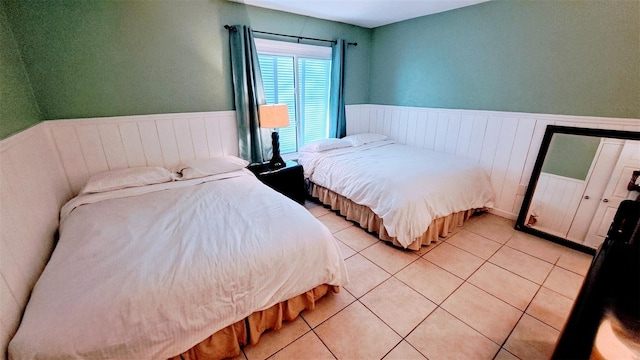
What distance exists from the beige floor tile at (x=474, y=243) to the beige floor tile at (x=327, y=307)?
1242mm

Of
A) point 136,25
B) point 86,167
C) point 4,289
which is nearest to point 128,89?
point 136,25

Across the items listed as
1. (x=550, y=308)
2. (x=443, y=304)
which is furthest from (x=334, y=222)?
(x=550, y=308)

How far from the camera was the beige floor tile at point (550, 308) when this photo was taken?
1.56 metres

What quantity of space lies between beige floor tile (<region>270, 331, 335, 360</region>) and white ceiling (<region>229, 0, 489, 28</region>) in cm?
303

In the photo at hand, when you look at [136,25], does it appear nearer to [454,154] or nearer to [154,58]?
[154,58]

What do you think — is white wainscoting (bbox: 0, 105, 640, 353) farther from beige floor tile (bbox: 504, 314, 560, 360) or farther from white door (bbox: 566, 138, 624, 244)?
beige floor tile (bbox: 504, 314, 560, 360)

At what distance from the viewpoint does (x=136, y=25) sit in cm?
216

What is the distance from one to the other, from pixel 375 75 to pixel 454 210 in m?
2.47

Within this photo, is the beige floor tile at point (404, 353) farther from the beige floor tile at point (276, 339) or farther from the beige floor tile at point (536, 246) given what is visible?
the beige floor tile at point (536, 246)

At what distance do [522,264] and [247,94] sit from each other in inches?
120

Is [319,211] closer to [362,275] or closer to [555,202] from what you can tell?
[362,275]

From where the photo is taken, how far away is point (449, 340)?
4.70ft

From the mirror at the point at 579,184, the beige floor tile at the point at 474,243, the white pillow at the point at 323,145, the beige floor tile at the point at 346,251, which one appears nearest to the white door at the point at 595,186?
the mirror at the point at 579,184

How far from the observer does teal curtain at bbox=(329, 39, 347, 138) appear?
340cm
